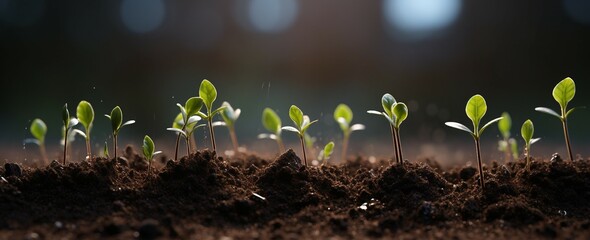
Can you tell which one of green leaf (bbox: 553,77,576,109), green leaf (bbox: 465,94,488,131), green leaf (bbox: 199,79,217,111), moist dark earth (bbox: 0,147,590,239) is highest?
green leaf (bbox: 199,79,217,111)

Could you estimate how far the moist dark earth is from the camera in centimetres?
149

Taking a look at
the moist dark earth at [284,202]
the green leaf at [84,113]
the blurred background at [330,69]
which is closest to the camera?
the moist dark earth at [284,202]

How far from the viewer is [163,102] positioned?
8.35 metres

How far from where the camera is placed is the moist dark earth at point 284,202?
149cm

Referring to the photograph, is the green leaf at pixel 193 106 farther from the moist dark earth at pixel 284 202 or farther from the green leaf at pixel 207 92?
the moist dark earth at pixel 284 202

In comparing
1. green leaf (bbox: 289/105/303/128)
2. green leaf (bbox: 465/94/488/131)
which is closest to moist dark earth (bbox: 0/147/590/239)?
green leaf (bbox: 289/105/303/128)

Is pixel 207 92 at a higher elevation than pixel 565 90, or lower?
higher

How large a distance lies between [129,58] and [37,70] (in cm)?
168

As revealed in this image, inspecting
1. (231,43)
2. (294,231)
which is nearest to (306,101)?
(231,43)

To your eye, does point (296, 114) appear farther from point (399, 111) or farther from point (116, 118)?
point (116, 118)

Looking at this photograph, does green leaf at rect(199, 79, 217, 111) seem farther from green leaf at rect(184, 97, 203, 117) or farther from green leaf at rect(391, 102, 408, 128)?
green leaf at rect(391, 102, 408, 128)

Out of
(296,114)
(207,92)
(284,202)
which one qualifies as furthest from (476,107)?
(207,92)

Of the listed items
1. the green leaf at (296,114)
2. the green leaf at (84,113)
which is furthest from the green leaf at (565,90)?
the green leaf at (84,113)

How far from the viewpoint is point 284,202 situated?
5.65ft
